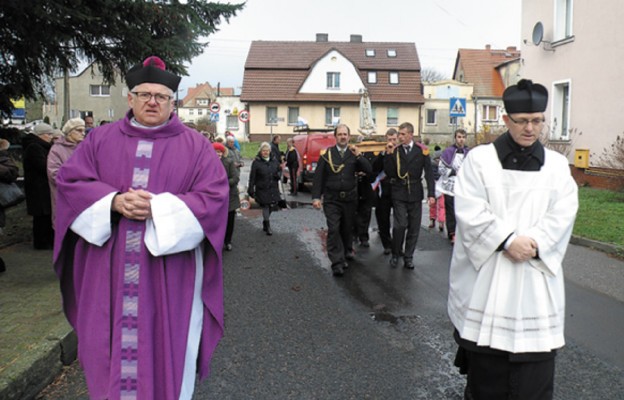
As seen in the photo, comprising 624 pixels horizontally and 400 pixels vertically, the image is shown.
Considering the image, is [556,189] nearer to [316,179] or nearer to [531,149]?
[531,149]

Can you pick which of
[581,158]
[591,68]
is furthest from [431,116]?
[581,158]

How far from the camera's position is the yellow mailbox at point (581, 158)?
16.6m

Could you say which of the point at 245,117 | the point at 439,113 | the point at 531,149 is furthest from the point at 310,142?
the point at 439,113

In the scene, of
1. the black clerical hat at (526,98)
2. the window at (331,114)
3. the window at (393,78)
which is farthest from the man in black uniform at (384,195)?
the window at (393,78)

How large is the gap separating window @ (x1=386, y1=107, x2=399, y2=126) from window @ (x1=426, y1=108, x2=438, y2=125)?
13.1 feet

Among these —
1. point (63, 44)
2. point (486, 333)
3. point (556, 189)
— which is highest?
point (63, 44)

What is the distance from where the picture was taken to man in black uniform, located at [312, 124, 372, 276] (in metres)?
8.17

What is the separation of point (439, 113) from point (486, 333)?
157 feet

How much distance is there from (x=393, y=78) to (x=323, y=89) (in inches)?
226

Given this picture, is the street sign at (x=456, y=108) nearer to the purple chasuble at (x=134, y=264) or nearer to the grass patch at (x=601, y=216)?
the grass patch at (x=601, y=216)

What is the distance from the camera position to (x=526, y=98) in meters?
3.29

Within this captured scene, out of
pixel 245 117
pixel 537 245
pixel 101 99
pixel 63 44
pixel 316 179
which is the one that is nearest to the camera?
pixel 537 245

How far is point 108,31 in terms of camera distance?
30.3 ft

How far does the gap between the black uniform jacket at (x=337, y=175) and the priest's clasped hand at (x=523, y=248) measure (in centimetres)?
510
